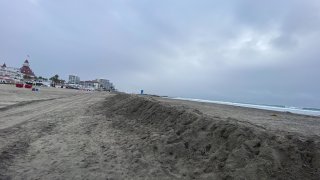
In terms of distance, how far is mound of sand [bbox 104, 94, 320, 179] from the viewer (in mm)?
6469

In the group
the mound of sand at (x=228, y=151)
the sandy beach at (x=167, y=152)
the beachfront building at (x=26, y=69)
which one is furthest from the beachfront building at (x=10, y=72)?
the mound of sand at (x=228, y=151)

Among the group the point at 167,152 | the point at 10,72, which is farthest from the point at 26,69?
the point at 167,152

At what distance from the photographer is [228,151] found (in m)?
7.38

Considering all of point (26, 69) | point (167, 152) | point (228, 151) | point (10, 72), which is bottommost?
point (167, 152)

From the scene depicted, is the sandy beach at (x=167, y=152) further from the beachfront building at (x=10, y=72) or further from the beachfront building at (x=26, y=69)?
the beachfront building at (x=26, y=69)

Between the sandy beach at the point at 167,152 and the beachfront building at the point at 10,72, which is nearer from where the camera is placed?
the sandy beach at the point at 167,152

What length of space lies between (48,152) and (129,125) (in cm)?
373

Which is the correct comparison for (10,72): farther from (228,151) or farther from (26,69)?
(228,151)

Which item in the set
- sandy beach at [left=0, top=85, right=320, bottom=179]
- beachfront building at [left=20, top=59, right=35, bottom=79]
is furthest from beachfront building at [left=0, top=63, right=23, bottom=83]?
sandy beach at [left=0, top=85, right=320, bottom=179]

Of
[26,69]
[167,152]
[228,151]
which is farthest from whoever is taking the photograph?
[26,69]

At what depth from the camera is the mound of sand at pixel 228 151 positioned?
647cm

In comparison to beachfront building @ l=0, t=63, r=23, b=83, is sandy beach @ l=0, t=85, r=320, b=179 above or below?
below

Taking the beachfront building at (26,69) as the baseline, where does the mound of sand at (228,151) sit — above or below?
below

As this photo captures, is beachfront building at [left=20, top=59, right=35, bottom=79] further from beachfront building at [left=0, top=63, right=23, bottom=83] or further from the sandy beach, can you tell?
the sandy beach
